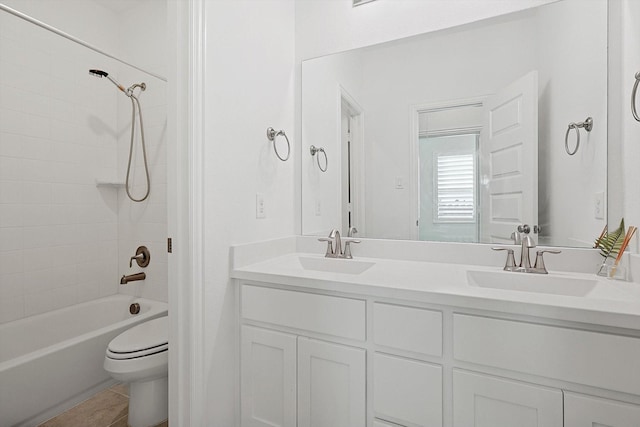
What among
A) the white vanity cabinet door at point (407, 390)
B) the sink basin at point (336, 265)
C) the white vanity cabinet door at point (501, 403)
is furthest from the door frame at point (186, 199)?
the white vanity cabinet door at point (501, 403)

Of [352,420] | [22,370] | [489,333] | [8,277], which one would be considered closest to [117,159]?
[8,277]

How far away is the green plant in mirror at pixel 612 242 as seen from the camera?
1.17 m

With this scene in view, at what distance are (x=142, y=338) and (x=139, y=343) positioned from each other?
7 centimetres

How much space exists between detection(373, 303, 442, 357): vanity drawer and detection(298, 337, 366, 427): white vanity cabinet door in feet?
0.39

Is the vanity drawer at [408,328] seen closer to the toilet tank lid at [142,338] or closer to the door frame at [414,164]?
the door frame at [414,164]

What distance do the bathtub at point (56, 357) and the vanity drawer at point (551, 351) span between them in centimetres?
189

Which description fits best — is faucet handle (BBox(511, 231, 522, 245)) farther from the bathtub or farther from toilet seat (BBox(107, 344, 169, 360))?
the bathtub

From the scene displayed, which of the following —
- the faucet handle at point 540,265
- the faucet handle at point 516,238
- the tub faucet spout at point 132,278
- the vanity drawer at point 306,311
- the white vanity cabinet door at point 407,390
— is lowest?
the white vanity cabinet door at point 407,390

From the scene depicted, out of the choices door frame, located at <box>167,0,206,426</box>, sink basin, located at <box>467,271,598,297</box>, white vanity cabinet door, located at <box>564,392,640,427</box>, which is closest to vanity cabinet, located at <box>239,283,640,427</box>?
white vanity cabinet door, located at <box>564,392,640,427</box>

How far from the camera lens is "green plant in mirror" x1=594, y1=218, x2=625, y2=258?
1175mm

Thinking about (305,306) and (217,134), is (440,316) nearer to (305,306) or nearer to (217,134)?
(305,306)

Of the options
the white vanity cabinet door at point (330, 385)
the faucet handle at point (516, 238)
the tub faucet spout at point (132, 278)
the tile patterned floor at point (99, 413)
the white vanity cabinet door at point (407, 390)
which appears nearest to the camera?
the white vanity cabinet door at point (407, 390)

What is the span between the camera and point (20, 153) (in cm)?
196

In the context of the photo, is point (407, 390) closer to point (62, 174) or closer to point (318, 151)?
point (318, 151)
